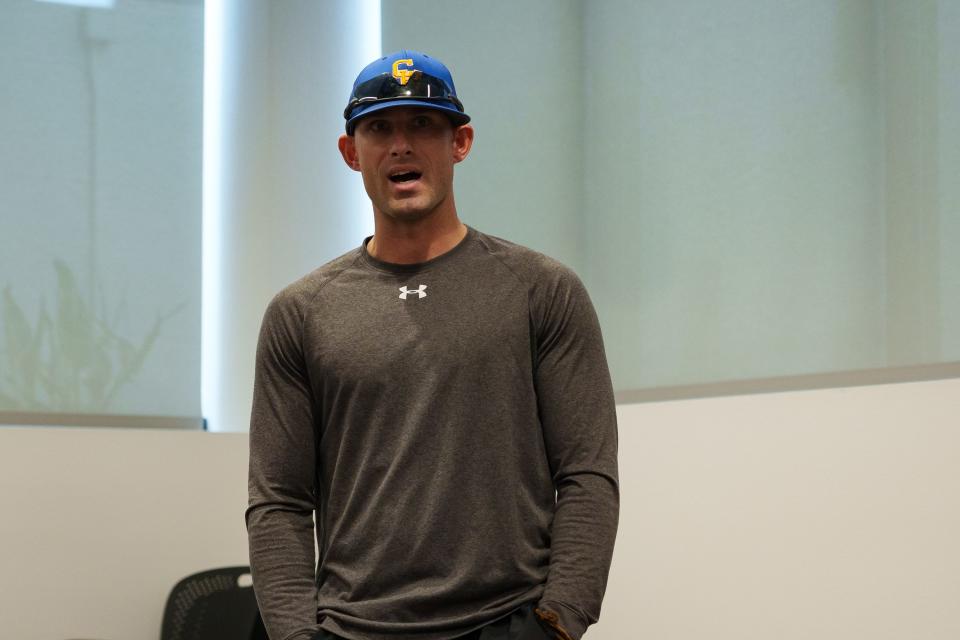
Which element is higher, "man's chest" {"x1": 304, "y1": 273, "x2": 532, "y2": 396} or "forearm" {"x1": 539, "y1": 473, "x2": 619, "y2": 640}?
"man's chest" {"x1": 304, "y1": 273, "x2": 532, "y2": 396}

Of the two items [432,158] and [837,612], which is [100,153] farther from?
[837,612]

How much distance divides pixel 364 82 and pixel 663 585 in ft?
5.84

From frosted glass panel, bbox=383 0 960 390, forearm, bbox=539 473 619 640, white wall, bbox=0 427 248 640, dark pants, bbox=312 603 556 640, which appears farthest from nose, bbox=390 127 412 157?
white wall, bbox=0 427 248 640

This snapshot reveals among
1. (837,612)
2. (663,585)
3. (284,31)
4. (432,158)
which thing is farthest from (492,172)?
(432,158)

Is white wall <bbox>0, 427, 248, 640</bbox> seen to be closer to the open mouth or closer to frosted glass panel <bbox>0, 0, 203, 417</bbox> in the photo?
frosted glass panel <bbox>0, 0, 203, 417</bbox>

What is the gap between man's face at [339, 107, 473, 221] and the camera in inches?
65.6

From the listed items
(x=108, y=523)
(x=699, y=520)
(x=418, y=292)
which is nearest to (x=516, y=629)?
(x=418, y=292)

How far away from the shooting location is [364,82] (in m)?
1.70

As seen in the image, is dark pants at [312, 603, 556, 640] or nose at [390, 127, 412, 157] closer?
dark pants at [312, 603, 556, 640]

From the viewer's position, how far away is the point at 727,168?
9.87ft

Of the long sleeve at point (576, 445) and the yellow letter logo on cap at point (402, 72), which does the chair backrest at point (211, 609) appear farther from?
the yellow letter logo on cap at point (402, 72)

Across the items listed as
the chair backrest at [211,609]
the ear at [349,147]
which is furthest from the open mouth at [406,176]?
the chair backrest at [211,609]

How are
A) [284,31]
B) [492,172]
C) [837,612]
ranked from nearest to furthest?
[837,612] → [492,172] → [284,31]

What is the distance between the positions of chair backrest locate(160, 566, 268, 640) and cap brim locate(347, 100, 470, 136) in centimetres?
203
